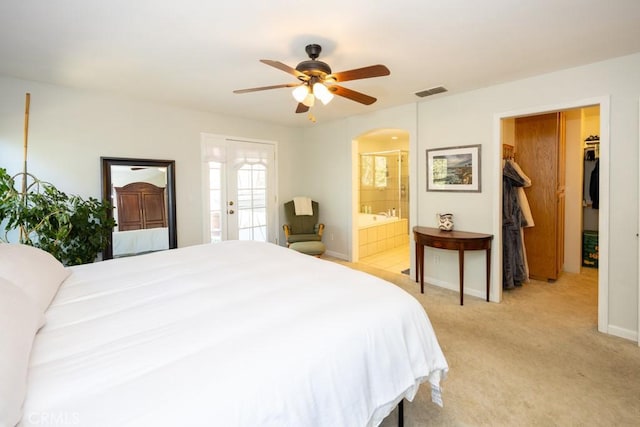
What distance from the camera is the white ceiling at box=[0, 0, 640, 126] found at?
1.83m

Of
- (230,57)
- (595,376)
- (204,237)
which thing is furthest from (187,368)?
(204,237)

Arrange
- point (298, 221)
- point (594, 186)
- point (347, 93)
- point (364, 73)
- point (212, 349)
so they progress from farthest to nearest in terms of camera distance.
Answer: point (298, 221), point (594, 186), point (347, 93), point (364, 73), point (212, 349)

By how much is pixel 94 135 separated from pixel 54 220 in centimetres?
113

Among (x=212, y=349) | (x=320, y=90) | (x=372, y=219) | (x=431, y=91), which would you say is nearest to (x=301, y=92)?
(x=320, y=90)

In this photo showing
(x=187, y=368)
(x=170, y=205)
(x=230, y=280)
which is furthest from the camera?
(x=170, y=205)

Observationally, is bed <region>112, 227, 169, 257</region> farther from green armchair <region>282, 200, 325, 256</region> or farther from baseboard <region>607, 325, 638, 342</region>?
baseboard <region>607, 325, 638, 342</region>

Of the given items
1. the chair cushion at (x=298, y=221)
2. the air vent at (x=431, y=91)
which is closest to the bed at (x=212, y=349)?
the air vent at (x=431, y=91)

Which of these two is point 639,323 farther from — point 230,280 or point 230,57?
point 230,57

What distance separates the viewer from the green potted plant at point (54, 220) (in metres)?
2.61

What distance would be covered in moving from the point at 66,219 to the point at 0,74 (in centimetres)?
157

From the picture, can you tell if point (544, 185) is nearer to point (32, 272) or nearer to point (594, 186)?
point (594, 186)

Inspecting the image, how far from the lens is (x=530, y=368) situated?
2.15m

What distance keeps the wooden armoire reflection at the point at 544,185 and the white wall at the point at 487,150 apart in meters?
1.16

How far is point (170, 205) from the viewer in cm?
398
